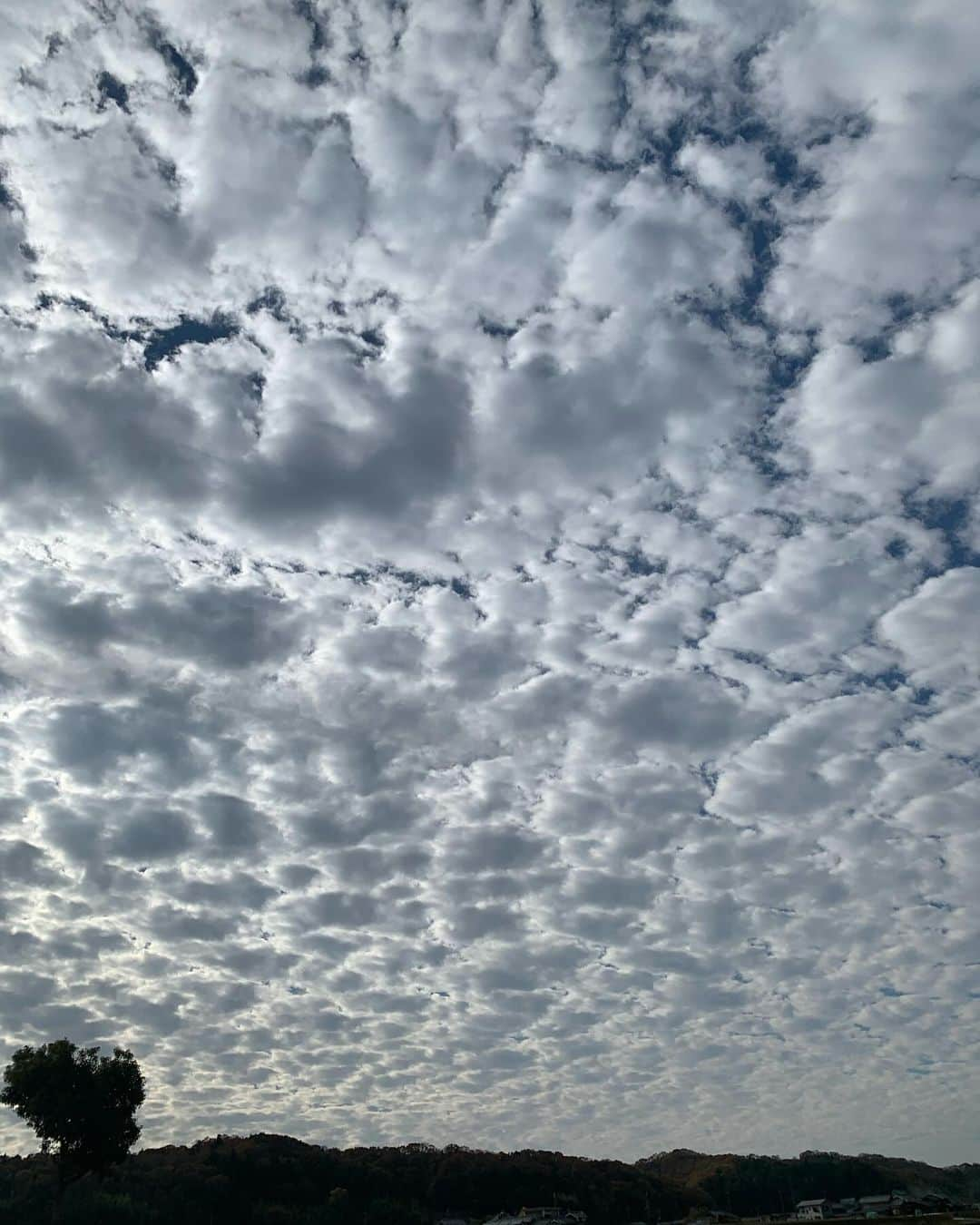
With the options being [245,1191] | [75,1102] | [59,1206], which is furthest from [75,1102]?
[245,1191]

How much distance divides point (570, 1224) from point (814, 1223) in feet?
191

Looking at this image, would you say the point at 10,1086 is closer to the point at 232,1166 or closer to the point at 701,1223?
the point at 232,1166

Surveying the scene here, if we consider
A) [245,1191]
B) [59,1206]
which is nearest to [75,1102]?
[59,1206]

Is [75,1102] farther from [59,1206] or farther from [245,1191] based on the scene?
[245,1191]

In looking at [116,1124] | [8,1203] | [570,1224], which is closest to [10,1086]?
[116,1124]

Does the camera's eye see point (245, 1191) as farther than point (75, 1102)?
Yes

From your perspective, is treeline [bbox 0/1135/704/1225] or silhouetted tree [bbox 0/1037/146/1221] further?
treeline [bbox 0/1135/704/1225]

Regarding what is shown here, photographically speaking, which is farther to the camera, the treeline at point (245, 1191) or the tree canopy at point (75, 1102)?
the treeline at point (245, 1191)

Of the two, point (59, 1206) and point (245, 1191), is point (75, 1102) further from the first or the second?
point (245, 1191)

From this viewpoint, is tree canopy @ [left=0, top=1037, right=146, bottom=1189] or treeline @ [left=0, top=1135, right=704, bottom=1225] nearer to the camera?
tree canopy @ [left=0, top=1037, right=146, bottom=1189]

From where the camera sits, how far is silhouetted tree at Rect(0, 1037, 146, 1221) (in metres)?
104

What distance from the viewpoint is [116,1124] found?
106 metres

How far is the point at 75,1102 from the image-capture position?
104m

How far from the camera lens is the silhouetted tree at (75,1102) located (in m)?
104
